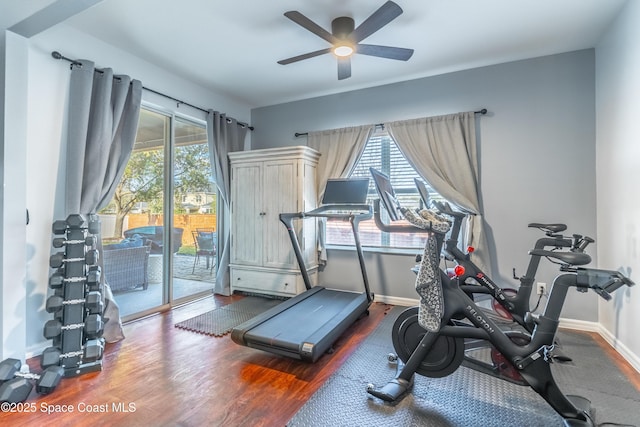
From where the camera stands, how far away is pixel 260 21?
255 centimetres

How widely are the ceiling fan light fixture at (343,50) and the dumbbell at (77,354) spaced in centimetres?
299

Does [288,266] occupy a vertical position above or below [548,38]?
below

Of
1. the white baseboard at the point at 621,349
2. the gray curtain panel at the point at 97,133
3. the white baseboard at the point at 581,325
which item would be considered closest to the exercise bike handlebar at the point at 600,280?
the white baseboard at the point at 621,349

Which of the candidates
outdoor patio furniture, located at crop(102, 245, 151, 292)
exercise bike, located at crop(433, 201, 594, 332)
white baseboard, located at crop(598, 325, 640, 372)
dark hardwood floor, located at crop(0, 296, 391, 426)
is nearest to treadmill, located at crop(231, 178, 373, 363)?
dark hardwood floor, located at crop(0, 296, 391, 426)

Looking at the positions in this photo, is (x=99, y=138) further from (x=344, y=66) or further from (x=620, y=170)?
(x=620, y=170)

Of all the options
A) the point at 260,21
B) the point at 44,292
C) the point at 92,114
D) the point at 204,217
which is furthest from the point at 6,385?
the point at 260,21

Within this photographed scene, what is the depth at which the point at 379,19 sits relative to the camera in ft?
6.92

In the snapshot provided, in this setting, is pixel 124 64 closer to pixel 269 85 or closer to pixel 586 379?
pixel 269 85

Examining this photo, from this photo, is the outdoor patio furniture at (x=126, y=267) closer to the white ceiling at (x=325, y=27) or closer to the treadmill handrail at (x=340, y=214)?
the treadmill handrail at (x=340, y=214)

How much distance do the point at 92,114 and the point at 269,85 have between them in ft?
6.53

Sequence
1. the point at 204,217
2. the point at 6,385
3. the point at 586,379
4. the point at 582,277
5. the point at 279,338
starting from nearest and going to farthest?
the point at 582,277 < the point at 6,385 < the point at 586,379 < the point at 279,338 < the point at 204,217

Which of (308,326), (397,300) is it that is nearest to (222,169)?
(308,326)

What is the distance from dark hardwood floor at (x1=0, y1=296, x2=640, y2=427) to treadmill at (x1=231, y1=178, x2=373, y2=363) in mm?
145

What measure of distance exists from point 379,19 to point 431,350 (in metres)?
2.25
